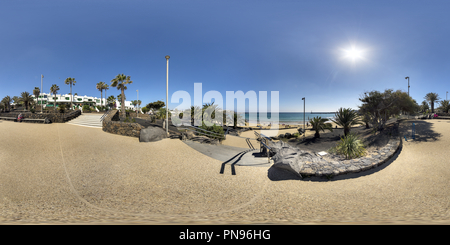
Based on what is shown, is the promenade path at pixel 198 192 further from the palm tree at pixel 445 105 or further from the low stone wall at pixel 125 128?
the palm tree at pixel 445 105

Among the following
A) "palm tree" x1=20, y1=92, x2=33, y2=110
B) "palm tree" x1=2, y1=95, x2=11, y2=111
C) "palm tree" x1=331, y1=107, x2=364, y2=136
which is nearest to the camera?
"palm tree" x1=331, y1=107, x2=364, y2=136

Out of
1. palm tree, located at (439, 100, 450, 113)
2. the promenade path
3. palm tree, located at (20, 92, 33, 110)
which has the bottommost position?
the promenade path

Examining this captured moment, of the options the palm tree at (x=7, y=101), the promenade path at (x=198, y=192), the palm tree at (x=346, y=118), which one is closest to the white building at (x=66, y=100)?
the palm tree at (x=7, y=101)

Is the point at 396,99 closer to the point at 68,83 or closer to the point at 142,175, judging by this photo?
the point at 142,175

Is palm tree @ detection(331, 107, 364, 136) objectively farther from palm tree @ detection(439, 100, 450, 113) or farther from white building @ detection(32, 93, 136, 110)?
white building @ detection(32, 93, 136, 110)

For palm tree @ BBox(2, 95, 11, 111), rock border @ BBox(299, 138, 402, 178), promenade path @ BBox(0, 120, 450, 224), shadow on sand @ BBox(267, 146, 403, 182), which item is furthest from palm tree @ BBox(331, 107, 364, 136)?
palm tree @ BBox(2, 95, 11, 111)

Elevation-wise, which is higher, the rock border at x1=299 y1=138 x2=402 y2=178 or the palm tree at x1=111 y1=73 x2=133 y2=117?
the palm tree at x1=111 y1=73 x2=133 y2=117

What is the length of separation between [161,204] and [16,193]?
3223 millimetres

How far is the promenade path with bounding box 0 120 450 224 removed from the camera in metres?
2.74

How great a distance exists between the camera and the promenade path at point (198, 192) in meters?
2.74

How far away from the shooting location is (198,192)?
3656 mm

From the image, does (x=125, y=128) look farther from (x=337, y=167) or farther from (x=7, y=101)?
(x=7, y=101)

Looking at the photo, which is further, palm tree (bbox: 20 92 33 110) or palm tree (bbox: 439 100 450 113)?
palm tree (bbox: 20 92 33 110)

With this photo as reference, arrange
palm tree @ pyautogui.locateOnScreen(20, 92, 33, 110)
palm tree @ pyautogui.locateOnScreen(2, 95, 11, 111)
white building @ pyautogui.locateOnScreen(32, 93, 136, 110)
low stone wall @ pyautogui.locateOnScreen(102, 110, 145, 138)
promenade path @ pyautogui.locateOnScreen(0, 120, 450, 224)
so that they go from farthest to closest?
white building @ pyautogui.locateOnScreen(32, 93, 136, 110) → palm tree @ pyautogui.locateOnScreen(2, 95, 11, 111) → palm tree @ pyautogui.locateOnScreen(20, 92, 33, 110) → low stone wall @ pyautogui.locateOnScreen(102, 110, 145, 138) → promenade path @ pyautogui.locateOnScreen(0, 120, 450, 224)
